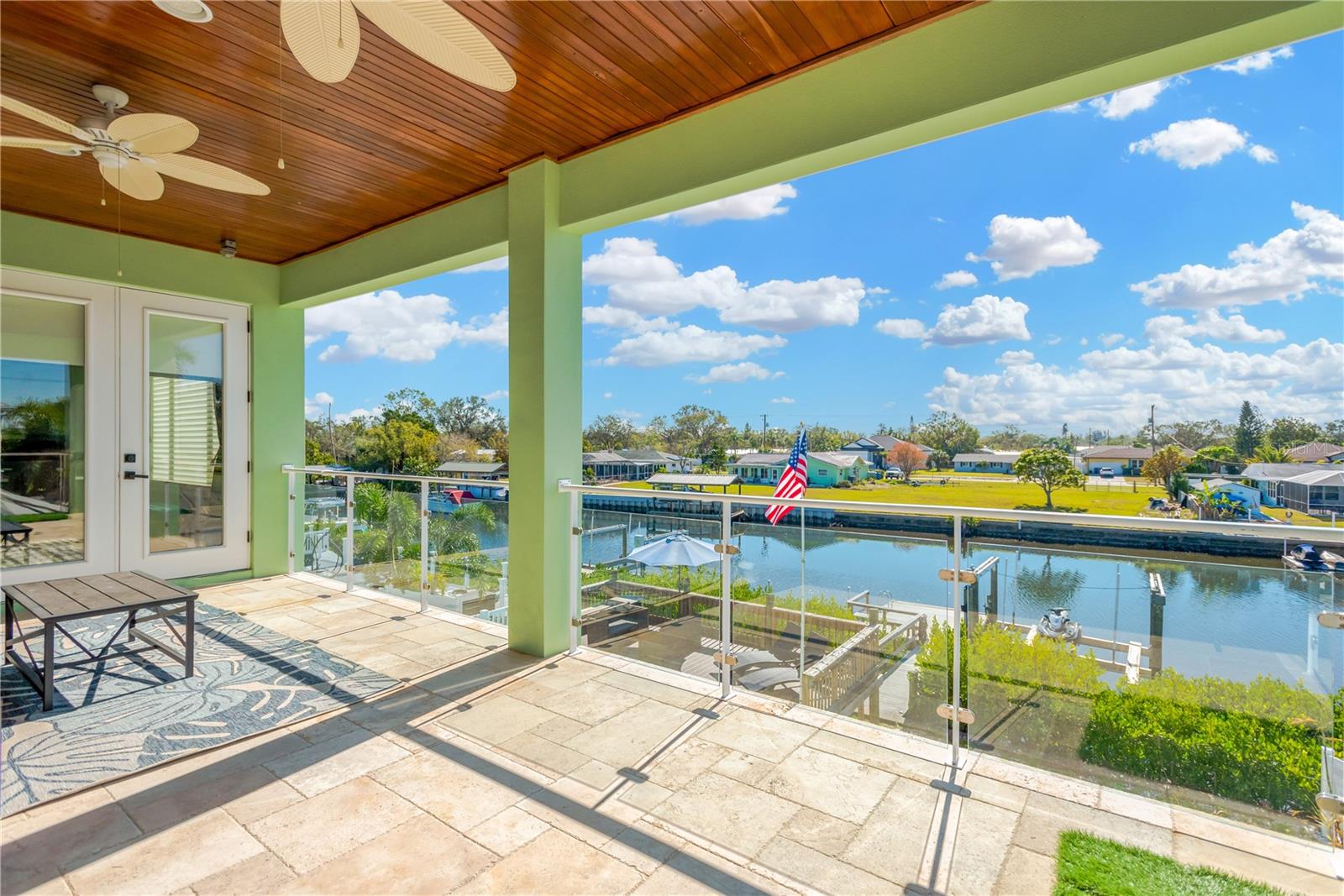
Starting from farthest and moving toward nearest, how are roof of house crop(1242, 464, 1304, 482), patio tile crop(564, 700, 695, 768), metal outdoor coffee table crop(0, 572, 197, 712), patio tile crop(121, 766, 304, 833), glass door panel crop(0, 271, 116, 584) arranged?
roof of house crop(1242, 464, 1304, 482)
glass door panel crop(0, 271, 116, 584)
metal outdoor coffee table crop(0, 572, 197, 712)
patio tile crop(564, 700, 695, 768)
patio tile crop(121, 766, 304, 833)

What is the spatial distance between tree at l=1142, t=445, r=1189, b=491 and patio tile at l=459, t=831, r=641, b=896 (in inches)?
541

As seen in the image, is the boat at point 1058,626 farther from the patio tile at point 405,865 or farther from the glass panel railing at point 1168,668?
the patio tile at point 405,865

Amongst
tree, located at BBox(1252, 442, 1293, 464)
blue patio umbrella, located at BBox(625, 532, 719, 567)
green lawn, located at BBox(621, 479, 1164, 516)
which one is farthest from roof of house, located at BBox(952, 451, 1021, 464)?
blue patio umbrella, located at BBox(625, 532, 719, 567)

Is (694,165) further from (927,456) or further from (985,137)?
(985,137)

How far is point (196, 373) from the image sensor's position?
528cm

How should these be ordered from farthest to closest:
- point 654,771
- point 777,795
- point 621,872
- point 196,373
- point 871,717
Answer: point 196,373
point 871,717
point 654,771
point 777,795
point 621,872

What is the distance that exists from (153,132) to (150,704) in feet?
8.38

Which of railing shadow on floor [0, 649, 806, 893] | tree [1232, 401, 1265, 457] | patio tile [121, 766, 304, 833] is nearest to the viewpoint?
railing shadow on floor [0, 649, 806, 893]

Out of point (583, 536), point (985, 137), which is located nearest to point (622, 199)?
point (583, 536)

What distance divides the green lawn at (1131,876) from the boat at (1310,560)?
90 centimetres

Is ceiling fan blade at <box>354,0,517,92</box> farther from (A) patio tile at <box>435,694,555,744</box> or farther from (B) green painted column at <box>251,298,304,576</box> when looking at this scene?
(B) green painted column at <box>251,298,304,576</box>

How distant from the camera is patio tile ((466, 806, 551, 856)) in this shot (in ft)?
6.21

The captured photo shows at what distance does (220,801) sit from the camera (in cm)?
212

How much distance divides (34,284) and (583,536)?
174 inches
